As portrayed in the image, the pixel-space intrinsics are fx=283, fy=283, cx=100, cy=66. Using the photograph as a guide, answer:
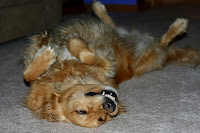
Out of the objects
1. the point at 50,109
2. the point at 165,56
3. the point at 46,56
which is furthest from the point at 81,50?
the point at 165,56

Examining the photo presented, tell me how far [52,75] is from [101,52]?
1.42 feet

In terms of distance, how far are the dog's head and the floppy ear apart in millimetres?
26

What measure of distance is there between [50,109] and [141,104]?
23.2 inches

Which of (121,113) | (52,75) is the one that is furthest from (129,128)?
(52,75)

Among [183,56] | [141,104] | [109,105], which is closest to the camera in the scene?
[109,105]

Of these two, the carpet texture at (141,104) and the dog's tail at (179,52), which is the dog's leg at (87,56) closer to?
the carpet texture at (141,104)

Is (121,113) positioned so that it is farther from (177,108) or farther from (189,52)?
(189,52)

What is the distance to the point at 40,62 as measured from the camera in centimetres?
188

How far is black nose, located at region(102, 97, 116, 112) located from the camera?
1519mm

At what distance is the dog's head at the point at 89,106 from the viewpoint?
A: 5.06 feet

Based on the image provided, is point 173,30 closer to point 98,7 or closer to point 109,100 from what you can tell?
point 98,7

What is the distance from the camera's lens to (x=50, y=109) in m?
1.72

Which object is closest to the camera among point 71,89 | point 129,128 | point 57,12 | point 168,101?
point 129,128

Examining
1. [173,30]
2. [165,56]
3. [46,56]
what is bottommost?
[165,56]
